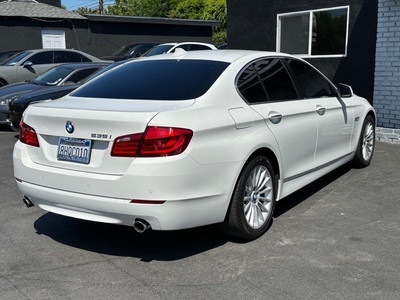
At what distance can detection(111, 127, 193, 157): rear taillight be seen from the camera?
3.37 m

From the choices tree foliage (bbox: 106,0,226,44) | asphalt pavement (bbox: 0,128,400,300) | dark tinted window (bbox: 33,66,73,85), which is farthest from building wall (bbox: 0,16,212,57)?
asphalt pavement (bbox: 0,128,400,300)

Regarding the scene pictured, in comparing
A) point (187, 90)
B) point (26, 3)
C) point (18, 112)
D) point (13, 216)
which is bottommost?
point (13, 216)

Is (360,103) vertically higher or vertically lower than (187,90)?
lower

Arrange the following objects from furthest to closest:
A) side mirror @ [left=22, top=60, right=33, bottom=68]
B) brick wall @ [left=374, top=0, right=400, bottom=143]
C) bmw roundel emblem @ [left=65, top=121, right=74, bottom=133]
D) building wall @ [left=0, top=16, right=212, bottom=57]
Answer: building wall @ [left=0, top=16, right=212, bottom=57] → side mirror @ [left=22, top=60, right=33, bottom=68] → brick wall @ [left=374, top=0, right=400, bottom=143] → bmw roundel emblem @ [left=65, top=121, right=74, bottom=133]

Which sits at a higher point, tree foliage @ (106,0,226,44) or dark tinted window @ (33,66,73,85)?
tree foliage @ (106,0,226,44)

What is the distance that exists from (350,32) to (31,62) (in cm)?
871

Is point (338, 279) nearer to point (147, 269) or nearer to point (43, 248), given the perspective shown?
point (147, 269)

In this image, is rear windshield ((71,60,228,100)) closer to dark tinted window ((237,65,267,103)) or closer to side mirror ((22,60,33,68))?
dark tinted window ((237,65,267,103))

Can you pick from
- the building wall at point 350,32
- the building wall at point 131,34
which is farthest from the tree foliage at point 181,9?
the building wall at point 350,32

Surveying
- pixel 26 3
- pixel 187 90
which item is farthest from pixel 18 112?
pixel 26 3

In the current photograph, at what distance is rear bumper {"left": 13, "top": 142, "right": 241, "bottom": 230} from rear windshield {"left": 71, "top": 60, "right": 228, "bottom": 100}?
0.69 meters

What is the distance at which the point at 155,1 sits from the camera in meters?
45.9

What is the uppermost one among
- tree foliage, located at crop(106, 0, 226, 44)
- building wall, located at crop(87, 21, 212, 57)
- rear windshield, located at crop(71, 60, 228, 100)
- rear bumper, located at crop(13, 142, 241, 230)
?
tree foliage, located at crop(106, 0, 226, 44)

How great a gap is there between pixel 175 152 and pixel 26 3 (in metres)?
23.1
